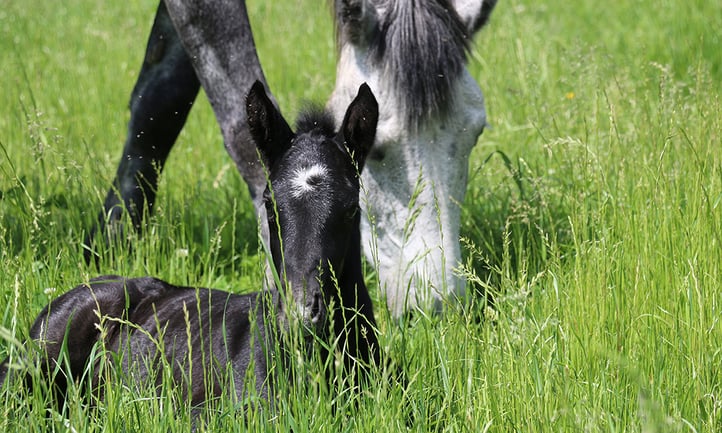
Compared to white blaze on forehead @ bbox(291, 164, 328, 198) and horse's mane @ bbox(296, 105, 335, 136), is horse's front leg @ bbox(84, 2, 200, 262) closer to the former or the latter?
horse's mane @ bbox(296, 105, 335, 136)

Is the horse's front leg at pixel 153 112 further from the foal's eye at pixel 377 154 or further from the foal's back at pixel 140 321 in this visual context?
the foal's eye at pixel 377 154

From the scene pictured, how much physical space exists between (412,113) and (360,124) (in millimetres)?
704

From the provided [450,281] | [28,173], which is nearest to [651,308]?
[450,281]

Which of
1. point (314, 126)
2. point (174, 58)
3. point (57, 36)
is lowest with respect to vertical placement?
point (314, 126)

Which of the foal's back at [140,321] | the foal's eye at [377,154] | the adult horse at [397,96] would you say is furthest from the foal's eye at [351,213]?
the foal's eye at [377,154]

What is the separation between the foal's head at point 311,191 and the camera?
119 inches

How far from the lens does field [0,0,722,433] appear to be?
2947 millimetres

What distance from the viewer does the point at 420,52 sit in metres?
4.10

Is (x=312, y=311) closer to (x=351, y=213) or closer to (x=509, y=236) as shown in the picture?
(x=351, y=213)

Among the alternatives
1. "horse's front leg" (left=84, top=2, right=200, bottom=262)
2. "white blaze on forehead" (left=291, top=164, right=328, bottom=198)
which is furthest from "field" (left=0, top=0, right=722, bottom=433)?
"white blaze on forehead" (left=291, top=164, right=328, bottom=198)

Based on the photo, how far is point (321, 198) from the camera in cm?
312

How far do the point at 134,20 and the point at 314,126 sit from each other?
824cm

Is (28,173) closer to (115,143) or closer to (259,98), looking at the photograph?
(115,143)

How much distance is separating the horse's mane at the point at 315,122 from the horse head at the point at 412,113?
551 mm
